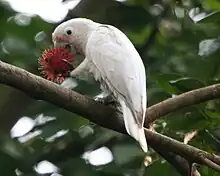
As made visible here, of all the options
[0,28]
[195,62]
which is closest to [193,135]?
[195,62]

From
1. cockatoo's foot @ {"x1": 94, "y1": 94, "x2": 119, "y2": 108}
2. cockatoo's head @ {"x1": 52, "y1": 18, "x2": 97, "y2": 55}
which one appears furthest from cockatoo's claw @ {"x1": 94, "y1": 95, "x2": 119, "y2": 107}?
cockatoo's head @ {"x1": 52, "y1": 18, "x2": 97, "y2": 55}

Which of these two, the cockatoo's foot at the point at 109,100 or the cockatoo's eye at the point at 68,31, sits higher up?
the cockatoo's eye at the point at 68,31

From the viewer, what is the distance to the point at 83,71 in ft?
4.78

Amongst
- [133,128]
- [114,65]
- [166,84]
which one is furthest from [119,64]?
[133,128]

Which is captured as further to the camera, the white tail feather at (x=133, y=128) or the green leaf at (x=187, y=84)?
the green leaf at (x=187, y=84)

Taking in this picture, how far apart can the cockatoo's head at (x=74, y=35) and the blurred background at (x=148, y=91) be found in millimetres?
79

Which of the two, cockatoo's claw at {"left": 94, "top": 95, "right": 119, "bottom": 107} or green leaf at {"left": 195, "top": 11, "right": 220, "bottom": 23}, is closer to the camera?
cockatoo's claw at {"left": 94, "top": 95, "right": 119, "bottom": 107}

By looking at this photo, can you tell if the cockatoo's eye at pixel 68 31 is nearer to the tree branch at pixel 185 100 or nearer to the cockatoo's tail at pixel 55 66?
the cockatoo's tail at pixel 55 66

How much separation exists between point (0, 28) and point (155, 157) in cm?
56

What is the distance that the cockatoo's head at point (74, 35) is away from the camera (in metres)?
1.64

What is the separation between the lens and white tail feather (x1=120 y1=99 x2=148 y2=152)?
116 centimetres

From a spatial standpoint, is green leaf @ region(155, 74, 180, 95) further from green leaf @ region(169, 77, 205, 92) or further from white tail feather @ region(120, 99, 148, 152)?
white tail feather @ region(120, 99, 148, 152)

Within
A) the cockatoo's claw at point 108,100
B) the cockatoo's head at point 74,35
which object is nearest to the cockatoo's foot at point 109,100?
the cockatoo's claw at point 108,100

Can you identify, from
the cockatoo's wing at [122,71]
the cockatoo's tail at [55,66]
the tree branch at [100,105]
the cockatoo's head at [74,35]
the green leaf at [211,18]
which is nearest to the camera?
the tree branch at [100,105]
